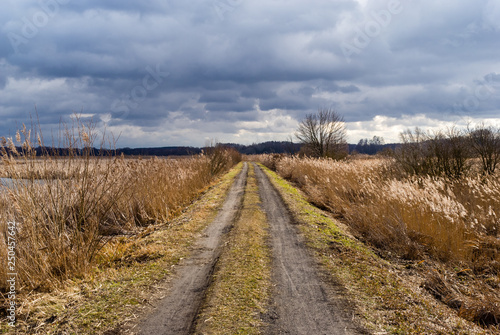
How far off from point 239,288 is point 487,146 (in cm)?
1285

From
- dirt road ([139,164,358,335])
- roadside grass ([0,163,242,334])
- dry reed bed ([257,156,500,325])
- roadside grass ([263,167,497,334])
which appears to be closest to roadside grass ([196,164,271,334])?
dirt road ([139,164,358,335])

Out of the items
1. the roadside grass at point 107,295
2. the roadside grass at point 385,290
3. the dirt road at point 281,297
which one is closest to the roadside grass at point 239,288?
the dirt road at point 281,297

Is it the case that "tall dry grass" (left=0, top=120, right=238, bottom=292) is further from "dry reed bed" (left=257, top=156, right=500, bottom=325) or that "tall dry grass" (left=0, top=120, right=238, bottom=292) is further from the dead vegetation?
"dry reed bed" (left=257, top=156, right=500, bottom=325)

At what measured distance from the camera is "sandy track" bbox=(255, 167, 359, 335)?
146 inches

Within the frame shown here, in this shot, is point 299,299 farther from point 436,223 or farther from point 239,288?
point 436,223

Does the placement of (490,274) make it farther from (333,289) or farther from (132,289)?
(132,289)

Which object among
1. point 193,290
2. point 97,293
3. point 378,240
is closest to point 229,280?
point 193,290

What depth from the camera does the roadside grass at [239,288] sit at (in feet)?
12.3

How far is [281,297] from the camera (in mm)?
4492

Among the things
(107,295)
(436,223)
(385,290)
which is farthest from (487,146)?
(107,295)

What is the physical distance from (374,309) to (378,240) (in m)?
3.97

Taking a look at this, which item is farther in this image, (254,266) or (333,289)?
(254,266)

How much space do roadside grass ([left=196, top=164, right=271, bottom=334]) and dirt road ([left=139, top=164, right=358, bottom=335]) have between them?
0.14m

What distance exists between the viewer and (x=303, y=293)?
4.63 meters
